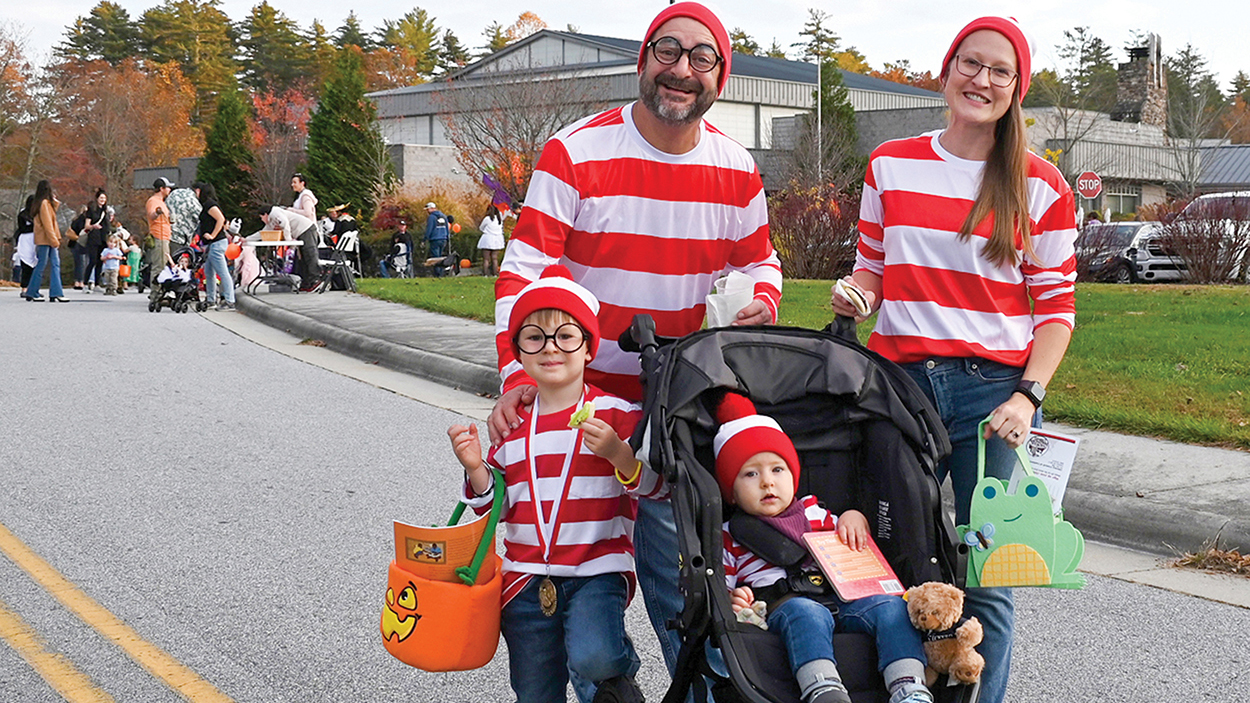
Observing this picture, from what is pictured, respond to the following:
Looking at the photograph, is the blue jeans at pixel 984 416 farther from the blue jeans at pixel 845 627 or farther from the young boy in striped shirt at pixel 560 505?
the young boy in striped shirt at pixel 560 505

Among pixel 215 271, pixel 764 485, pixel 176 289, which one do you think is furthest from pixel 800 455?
pixel 215 271

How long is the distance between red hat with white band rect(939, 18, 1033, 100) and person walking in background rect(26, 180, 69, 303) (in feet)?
62.7

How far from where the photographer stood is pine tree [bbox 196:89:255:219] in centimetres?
4634

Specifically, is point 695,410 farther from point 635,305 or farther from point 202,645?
point 202,645

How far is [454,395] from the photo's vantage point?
1042 centimetres

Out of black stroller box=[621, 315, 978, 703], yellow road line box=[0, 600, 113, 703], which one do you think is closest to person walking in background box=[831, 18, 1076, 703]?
black stroller box=[621, 315, 978, 703]

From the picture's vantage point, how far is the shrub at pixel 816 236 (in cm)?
2288

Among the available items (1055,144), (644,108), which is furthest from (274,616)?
(1055,144)

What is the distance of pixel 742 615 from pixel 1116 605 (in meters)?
2.71

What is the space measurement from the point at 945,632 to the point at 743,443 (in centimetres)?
64

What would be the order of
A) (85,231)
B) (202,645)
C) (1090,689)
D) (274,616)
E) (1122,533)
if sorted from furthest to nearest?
(85,231), (1122,533), (274,616), (202,645), (1090,689)

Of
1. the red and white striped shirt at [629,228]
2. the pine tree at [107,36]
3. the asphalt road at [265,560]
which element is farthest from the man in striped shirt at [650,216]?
the pine tree at [107,36]

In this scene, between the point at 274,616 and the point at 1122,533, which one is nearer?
the point at 274,616

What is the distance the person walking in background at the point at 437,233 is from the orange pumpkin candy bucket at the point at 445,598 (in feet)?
93.0
